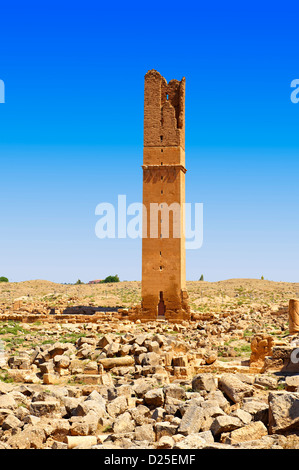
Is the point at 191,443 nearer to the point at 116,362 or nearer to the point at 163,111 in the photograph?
the point at 116,362

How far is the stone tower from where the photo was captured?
32531 mm

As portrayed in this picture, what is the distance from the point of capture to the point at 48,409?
9.48 metres

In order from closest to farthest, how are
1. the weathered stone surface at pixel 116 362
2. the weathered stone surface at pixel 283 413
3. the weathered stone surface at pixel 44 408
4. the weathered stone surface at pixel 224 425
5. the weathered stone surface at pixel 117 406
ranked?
the weathered stone surface at pixel 283 413, the weathered stone surface at pixel 224 425, the weathered stone surface at pixel 44 408, the weathered stone surface at pixel 117 406, the weathered stone surface at pixel 116 362

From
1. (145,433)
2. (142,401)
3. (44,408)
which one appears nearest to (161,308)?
(142,401)

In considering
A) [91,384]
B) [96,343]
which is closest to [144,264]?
[96,343]

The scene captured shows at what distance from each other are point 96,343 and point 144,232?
15.1 meters

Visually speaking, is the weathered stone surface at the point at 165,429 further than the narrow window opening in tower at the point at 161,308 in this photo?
No

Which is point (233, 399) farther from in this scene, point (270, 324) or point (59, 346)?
point (270, 324)

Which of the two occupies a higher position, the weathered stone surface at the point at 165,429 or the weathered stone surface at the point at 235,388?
the weathered stone surface at the point at 235,388

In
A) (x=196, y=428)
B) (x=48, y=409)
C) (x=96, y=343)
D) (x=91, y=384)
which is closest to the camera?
(x=196, y=428)

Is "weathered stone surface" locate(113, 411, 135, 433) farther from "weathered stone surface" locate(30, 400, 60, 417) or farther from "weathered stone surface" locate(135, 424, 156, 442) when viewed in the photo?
"weathered stone surface" locate(30, 400, 60, 417)

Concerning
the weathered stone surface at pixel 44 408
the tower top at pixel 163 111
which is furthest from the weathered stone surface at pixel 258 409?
the tower top at pixel 163 111

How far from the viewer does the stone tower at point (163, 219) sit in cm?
3253

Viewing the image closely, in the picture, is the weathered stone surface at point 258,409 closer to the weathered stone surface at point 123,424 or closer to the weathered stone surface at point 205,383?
the weathered stone surface at point 205,383
